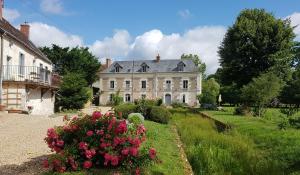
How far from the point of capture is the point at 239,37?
33.4 metres

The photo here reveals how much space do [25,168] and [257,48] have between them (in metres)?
28.4

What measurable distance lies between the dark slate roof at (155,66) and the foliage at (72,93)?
86.8 feet

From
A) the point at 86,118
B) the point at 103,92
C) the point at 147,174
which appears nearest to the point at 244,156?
the point at 147,174

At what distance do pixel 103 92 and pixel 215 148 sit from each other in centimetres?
4988

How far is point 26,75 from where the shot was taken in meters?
25.5

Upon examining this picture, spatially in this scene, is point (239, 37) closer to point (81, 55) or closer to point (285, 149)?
point (285, 149)

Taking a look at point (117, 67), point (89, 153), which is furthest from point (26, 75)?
point (117, 67)

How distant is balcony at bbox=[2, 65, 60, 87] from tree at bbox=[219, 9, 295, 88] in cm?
1718

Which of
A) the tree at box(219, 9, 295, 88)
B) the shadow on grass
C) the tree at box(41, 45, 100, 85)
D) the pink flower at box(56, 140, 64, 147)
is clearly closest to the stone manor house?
the tree at box(41, 45, 100, 85)

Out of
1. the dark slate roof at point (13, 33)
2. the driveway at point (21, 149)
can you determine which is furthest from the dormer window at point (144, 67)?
the driveway at point (21, 149)

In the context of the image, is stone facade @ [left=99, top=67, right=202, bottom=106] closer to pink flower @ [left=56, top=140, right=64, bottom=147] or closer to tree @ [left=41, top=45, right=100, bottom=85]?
tree @ [left=41, top=45, right=100, bottom=85]

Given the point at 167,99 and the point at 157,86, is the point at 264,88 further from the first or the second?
the point at 157,86

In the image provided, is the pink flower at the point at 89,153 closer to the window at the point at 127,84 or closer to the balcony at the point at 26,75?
the balcony at the point at 26,75

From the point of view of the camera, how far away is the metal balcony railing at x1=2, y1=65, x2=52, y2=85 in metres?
22.4
